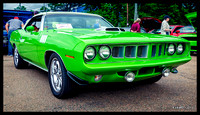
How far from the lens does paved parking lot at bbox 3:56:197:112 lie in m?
2.68

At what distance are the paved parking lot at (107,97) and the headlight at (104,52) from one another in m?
0.52

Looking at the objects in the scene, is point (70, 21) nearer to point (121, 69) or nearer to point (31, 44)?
point (31, 44)

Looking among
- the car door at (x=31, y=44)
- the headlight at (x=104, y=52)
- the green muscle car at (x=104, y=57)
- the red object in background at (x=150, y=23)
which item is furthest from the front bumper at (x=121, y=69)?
the red object in background at (x=150, y=23)

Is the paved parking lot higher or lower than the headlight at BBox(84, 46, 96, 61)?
lower

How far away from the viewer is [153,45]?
9.33 ft

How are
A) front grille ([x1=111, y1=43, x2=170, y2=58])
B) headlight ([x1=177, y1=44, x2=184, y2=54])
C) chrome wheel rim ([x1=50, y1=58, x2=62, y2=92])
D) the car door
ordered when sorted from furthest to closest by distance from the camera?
the car door < headlight ([x1=177, y1=44, x2=184, y2=54]) < chrome wheel rim ([x1=50, y1=58, x2=62, y2=92]) < front grille ([x1=111, y1=43, x2=170, y2=58])

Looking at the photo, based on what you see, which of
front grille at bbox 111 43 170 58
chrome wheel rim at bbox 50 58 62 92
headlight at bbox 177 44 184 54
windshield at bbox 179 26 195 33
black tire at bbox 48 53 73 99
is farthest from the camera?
windshield at bbox 179 26 195 33

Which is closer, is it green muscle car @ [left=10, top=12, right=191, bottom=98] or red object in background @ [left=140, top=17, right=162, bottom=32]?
green muscle car @ [left=10, top=12, right=191, bottom=98]

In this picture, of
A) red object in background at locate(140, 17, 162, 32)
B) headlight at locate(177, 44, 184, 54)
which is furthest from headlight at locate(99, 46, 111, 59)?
red object in background at locate(140, 17, 162, 32)

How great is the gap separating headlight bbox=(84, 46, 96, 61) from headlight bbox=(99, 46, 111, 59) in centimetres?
9

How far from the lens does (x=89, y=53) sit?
7.95ft

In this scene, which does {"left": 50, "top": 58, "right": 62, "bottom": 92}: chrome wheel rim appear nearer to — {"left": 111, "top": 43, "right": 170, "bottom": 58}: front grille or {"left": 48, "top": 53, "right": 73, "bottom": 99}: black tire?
{"left": 48, "top": 53, "right": 73, "bottom": 99}: black tire

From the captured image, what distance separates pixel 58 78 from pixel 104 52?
3.16 ft

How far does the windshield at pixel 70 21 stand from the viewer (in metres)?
3.77
